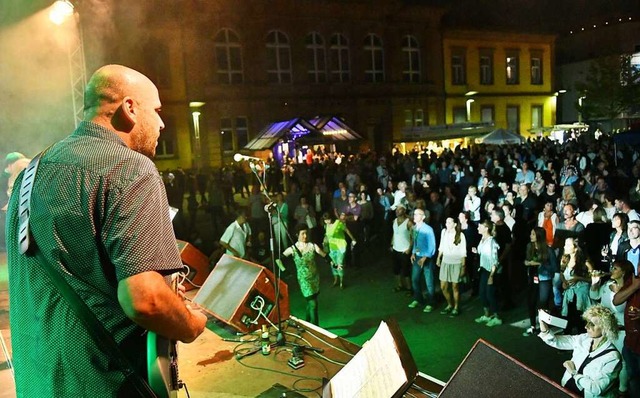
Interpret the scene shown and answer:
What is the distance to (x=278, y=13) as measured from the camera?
28.4 meters

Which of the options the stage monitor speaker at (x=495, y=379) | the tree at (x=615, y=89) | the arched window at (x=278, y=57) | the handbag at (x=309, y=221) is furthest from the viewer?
the tree at (x=615, y=89)

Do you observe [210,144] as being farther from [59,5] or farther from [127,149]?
[127,149]

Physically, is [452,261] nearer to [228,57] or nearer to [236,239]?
[236,239]

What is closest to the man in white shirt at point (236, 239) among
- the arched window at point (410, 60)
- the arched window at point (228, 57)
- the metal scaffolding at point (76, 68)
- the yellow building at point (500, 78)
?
the metal scaffolding at point (76, 68)

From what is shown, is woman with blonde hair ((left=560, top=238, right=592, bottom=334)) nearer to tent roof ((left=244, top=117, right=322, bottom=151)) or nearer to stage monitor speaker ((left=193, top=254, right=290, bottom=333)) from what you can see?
stage monitor speaker ((left=193, top=254, right=290, bottom=333))

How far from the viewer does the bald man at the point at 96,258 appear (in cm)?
148

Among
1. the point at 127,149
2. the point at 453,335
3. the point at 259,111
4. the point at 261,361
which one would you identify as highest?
the point at 259,111

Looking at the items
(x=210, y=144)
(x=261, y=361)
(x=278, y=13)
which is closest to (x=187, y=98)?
(x=210, y=144)

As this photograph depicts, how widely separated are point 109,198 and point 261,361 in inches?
135

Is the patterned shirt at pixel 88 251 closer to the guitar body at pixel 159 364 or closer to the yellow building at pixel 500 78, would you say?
the guitar body at pixel 159 364

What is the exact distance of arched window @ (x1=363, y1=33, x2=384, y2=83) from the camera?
31.7m

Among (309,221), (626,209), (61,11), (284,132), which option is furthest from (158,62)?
(626,209)

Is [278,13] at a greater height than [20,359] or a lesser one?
greater

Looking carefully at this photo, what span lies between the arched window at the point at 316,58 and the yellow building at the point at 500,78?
921 centimetres
